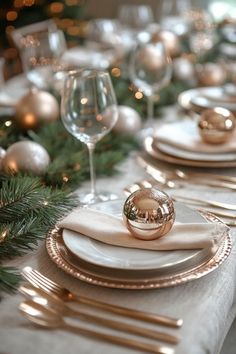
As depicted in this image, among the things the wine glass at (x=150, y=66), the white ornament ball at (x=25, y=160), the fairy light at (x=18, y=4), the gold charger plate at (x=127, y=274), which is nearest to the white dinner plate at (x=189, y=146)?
the wine glass at (x=150, y=66)

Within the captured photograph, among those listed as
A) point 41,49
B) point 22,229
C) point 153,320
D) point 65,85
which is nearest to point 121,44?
point 41,49

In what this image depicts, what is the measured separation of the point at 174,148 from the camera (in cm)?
110

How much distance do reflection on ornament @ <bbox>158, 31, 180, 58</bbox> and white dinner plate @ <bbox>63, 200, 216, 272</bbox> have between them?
44.8 inches

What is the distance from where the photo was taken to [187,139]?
112 cm

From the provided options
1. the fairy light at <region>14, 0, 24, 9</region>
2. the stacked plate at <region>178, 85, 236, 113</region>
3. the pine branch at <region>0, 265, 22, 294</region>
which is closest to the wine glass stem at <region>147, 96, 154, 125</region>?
the stacked plate at <region>178, 85, 236, 113</region>

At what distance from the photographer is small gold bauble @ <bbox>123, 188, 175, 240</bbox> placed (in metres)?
0.71

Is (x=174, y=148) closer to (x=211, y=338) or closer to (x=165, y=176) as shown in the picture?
(x=165, y=176)

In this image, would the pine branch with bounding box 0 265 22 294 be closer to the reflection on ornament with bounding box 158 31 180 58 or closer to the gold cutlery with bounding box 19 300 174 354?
the gold cutlery with bounding box 19 300 174 354

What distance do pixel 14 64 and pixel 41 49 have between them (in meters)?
1.25

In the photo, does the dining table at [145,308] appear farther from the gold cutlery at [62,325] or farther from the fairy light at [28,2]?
the fairy light at [28,2]

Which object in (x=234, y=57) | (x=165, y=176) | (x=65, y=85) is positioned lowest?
(x=234, y=57)

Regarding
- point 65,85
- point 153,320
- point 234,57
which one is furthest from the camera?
point 234,57

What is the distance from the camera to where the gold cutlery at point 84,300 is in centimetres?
59

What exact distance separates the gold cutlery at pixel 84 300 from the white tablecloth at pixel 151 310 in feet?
0.04
